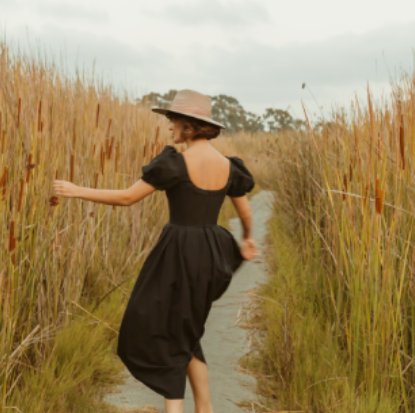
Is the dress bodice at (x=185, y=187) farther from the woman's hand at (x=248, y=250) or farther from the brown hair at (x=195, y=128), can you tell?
the woman's hand at (x=248, y=250)

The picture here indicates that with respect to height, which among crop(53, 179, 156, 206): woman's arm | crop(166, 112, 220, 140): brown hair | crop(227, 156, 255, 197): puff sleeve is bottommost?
crop(53, 179, 156, 206): woman's arm

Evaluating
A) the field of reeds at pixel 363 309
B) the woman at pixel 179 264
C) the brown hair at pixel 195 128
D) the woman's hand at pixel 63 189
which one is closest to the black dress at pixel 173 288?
Answer: the woman at pixel 179 264

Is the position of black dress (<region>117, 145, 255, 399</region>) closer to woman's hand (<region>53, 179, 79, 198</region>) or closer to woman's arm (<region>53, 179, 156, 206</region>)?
woman's arm (<region>53, 179, 156, 206</region>)

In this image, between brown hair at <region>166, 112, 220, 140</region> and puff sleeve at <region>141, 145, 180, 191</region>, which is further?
brown hair at <region>166, 112, 220, 140</region>

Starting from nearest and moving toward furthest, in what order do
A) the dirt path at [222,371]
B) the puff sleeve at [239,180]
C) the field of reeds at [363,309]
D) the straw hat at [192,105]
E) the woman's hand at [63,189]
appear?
the woman's hand at [63,189], the field of reeds at [363,309], the straw hat at [192,105], the puff sleeve at [239,180], the dirt path at [222,371]

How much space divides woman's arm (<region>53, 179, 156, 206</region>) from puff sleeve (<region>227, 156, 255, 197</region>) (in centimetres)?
40

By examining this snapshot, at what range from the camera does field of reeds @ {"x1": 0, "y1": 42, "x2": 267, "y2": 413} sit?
2.09 meters

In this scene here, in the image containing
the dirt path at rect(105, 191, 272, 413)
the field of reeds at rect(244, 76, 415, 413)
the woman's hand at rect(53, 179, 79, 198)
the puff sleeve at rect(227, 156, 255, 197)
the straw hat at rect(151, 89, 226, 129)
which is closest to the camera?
the woman's hand at rect(53, 179, 79, 198)

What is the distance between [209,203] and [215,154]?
0.67 ft

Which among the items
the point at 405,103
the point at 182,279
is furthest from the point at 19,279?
the point at 405,103

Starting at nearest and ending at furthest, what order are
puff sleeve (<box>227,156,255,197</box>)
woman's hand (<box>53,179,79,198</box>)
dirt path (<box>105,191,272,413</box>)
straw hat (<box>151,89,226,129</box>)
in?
1. woman's hand (<box>53,179,79,198</box>)
2. straw hat (<box>151,89,226,129</box>)
3. puff sleeve (<box>227,156,255,197</box>)
4. dirt path (<box>105,191,272,413</box>)

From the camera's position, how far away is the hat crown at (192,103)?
7.16 ft

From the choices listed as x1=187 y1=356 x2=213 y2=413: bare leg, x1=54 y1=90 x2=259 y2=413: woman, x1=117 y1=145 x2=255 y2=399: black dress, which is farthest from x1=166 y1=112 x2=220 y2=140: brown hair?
x1=187 y1=356 x2=213 y2=413: bare leg

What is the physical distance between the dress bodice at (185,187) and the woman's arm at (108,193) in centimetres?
4
